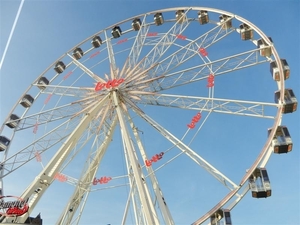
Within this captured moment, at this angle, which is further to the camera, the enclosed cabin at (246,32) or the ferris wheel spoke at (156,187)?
the enclosed cabin at (246,32)

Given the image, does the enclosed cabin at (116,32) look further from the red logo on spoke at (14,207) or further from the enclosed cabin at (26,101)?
the red logo on spoke at (14,207)

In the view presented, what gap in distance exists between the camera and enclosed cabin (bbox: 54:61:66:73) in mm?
19625

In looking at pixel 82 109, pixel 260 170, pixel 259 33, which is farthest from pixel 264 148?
pixel 82 109

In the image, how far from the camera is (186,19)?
17.7m

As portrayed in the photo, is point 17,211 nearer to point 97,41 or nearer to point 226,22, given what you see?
point 97,41

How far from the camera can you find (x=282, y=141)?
1121 centimetres

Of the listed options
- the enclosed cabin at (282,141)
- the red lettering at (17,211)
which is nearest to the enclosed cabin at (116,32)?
the enclosed cabin at (282,141)

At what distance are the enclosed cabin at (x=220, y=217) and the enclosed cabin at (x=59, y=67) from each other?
1406 cm

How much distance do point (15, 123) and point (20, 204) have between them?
26.4 ft

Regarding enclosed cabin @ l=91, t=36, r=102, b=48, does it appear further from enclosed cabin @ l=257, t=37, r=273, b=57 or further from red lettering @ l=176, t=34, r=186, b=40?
enclosed cabin @ l=257, t=37, r=273, b=57

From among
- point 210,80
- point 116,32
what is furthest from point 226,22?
point 116,32

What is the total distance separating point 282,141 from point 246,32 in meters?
6.81

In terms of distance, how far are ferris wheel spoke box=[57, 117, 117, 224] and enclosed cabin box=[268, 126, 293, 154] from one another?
25.0 ft

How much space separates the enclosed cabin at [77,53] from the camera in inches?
772
